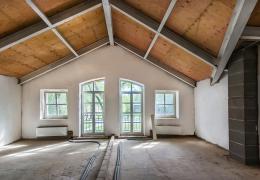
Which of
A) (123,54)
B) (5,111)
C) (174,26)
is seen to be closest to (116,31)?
(123,54)

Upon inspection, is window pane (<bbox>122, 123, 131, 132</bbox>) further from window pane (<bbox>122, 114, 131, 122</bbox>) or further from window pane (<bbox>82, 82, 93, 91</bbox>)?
window pane (<bbox>82, 82, 93, 91</bbox>)

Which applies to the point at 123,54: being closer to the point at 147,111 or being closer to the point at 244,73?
the point at 147,111

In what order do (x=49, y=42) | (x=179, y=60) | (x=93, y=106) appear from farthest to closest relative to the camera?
(x=93, y=106), (x=179, y=60), (x=49, y=42)

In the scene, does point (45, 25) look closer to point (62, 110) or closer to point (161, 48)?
point (161, 48)

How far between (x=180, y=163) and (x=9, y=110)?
5867mm

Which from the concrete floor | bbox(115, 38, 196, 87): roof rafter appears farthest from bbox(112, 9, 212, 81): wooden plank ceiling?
the concrete floor

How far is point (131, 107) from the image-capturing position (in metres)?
9.62

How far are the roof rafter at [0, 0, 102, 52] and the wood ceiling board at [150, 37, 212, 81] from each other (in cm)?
213

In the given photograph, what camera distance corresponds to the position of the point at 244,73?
16.9ft

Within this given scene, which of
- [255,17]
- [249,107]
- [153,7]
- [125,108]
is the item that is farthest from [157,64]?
[255,17]

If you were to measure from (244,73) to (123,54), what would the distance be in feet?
16.7

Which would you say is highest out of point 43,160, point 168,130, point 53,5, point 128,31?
point 128,31

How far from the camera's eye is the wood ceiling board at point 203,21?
421 cm

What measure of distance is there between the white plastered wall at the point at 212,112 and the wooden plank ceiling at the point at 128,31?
1.76 ft
